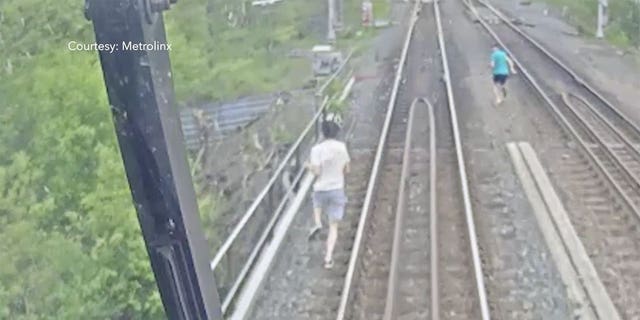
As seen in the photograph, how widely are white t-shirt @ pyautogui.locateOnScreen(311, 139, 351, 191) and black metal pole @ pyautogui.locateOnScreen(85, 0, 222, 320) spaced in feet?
19.5

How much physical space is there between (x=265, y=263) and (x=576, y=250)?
2.60 m

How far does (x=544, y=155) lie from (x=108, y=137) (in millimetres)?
5575

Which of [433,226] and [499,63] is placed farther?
[499,63]

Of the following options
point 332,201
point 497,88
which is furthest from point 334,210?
point 497,88

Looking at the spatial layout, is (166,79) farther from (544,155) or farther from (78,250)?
(544,155)

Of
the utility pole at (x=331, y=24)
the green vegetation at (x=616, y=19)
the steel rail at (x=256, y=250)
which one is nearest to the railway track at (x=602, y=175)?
the steel rail at (x=256, y=250)

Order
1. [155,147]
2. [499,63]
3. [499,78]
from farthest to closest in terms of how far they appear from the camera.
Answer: [499,78] < [499,63] < [155,147]

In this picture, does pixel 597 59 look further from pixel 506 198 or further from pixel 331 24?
pixel 506 198

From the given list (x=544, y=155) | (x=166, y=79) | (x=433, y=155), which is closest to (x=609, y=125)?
(x=544, y=155)

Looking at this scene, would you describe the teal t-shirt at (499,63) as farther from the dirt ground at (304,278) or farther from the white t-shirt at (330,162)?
the white t-shirt at (330,162)

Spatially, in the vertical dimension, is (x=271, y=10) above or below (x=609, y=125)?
above

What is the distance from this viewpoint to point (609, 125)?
1512cm

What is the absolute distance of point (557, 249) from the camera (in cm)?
877

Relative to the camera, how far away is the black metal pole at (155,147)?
1.73 meters
